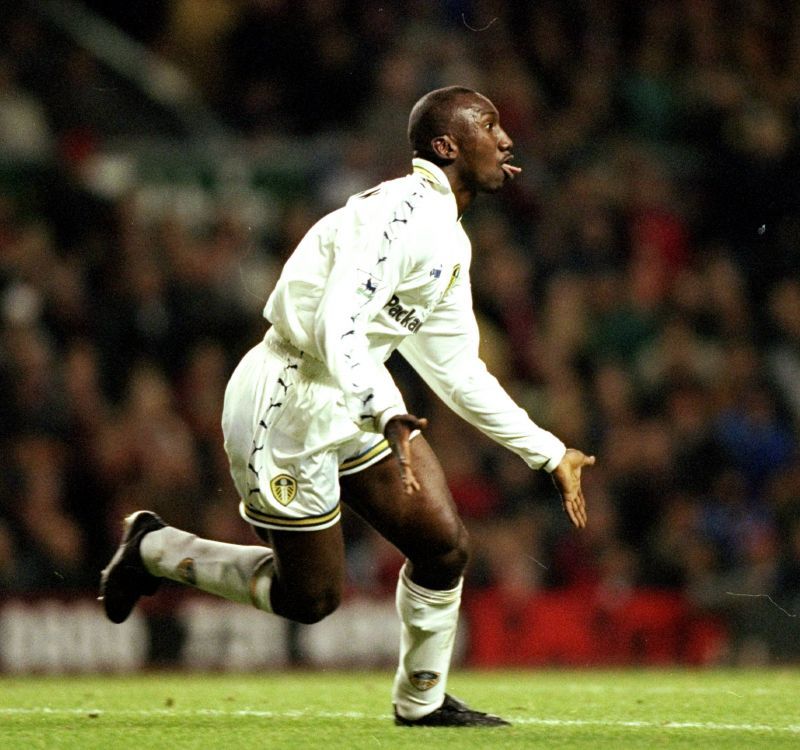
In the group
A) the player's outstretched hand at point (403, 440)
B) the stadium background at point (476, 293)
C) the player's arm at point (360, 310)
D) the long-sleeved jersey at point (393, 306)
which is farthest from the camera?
the stadium background at point (476, 293)

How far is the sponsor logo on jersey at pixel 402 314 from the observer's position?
5828mm

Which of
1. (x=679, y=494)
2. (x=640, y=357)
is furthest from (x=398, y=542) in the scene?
(x=640, y=357)

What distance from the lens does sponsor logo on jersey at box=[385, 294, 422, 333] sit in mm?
5828

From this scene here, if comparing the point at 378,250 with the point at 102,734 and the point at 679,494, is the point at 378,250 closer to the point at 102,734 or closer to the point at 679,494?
the point at 102,734

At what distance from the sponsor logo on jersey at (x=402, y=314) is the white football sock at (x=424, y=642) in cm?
86

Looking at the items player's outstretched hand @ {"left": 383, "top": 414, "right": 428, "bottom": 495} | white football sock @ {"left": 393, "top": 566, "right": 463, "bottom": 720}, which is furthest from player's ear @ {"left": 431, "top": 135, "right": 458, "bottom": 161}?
white football sock @ {"left": 393, "top": 566, "right": 463, "bottom": 720}

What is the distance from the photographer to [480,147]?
6000 millimetres

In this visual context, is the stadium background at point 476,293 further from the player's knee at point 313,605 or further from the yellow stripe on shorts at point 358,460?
the yellow stripe on shorts at point 358,460

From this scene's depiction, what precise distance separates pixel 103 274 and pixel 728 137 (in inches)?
193

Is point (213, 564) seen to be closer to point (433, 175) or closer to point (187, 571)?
point (187, 571)

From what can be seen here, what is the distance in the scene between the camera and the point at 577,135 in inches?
533

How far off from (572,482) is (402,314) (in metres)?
0.78

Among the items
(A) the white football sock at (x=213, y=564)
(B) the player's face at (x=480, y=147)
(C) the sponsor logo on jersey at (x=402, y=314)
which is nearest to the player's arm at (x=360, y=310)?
(C) the sponsor logo on jersey at (x=402, y=314)

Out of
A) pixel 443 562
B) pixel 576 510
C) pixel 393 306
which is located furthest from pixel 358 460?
pixel 576 510
